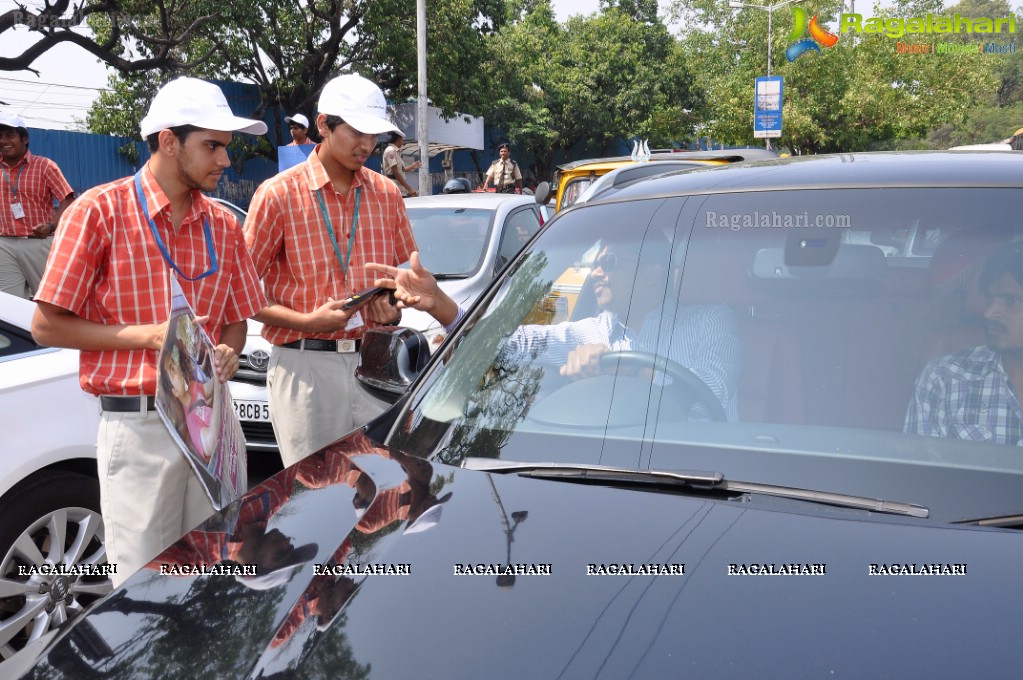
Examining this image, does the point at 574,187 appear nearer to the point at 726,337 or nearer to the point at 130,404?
the point at 130,404

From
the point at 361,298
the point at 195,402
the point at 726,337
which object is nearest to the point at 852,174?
the point at 726,337

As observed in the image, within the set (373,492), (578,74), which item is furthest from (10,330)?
(578,74)

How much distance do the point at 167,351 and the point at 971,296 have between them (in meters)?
1.97

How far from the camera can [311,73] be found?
23.9 meters

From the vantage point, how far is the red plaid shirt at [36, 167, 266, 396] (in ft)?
9.26

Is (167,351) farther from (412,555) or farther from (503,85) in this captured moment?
(503,85)

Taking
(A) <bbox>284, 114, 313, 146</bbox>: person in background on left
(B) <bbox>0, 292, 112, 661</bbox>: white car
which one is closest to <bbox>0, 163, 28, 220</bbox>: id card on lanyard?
(A) <bbox>284, 114, 313, 146</bbox>: person in background on left

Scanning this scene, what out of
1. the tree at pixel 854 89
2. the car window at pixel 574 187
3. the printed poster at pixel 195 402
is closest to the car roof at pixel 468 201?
the car window at pixel 574 187

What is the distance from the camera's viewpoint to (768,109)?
35000mm

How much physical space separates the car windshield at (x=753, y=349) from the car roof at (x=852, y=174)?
0.05 m

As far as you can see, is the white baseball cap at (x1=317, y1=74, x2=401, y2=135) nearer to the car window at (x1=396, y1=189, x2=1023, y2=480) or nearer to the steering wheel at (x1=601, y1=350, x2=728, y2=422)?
the car window at (x1=396, y1=189, x2=1023, y2=480)

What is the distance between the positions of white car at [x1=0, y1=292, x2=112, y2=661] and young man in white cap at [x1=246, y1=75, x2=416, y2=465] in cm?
72

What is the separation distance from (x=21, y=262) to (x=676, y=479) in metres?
6.49

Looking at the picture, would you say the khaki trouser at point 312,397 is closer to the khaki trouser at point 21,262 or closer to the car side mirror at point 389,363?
the car side mirror at point 389,363
